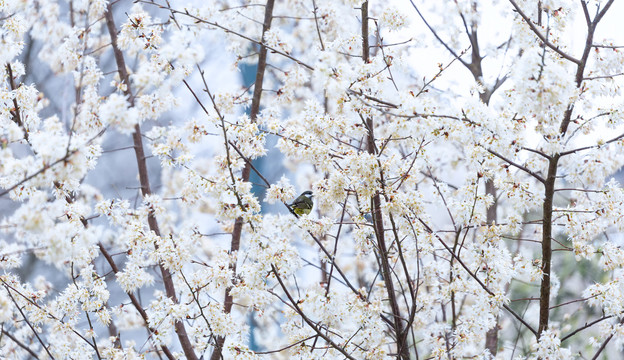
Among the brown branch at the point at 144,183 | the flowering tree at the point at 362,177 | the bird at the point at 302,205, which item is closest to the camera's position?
the flowering tree at the point at 362,177

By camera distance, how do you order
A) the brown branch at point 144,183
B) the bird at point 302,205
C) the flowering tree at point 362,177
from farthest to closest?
1. the brown branch at point 144,183
2. the bird at point 302,205
3. the flowering tree at point 362,177

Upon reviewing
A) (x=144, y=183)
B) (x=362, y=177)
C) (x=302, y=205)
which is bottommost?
(x=362, y=177)

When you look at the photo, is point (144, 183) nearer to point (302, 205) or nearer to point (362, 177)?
point (302, 205)

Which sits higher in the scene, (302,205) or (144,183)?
(144,183)

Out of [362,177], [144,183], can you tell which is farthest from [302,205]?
[144,183]

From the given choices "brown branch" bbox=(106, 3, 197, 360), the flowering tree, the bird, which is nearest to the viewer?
the flowering tree

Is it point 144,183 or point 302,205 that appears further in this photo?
point 144,183

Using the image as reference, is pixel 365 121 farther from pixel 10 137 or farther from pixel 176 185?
pixel 176 185

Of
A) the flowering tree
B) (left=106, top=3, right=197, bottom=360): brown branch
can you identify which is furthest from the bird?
(left=106, top=3, right=197, bottom=360): brown branch

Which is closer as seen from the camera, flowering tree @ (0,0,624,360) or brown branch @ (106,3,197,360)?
flowering tree @ (0,0,624,360)

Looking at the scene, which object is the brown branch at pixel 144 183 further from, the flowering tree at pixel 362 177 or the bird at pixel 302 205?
the bird at pixel 302 205

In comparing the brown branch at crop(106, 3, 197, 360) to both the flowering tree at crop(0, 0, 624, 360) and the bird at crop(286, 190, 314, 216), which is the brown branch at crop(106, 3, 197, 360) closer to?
the flowering tree at crop(0, 0, 624, 360)

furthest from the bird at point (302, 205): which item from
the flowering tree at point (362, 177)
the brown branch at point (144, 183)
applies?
the brown branch at point (144, 183)

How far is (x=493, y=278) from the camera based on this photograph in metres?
1.89
